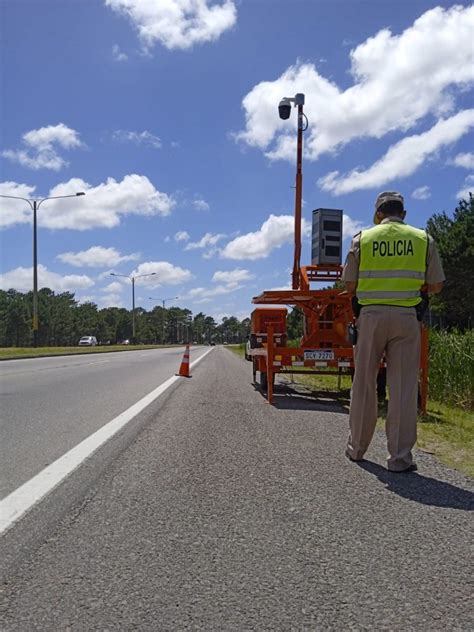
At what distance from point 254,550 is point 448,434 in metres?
4.61

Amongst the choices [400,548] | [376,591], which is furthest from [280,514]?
[376,591]

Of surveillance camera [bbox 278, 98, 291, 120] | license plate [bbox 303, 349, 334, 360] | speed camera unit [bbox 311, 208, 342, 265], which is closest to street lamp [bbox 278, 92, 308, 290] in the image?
surveillance camera [bbox 278, 98, 291, 120]

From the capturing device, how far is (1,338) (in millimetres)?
104125

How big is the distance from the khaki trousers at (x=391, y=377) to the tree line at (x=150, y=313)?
7030 mm

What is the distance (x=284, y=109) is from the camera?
13.0 meters

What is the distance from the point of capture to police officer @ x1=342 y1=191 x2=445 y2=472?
5223mm

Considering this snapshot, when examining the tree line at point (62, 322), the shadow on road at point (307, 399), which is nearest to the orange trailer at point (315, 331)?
the shadow on road at point (307, 399)

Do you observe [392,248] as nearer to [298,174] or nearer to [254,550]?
[254,550]

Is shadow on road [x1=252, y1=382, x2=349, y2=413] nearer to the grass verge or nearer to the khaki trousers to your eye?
the grass verge

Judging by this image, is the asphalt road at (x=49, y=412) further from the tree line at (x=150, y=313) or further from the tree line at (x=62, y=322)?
the tree line at (x=62, y=322)

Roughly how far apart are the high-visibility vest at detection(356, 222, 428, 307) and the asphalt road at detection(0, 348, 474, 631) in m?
1.57

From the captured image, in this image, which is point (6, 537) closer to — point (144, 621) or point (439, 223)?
point (144, 621)

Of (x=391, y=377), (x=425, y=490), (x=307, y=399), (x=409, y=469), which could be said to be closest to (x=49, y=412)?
(x=307, y=399)

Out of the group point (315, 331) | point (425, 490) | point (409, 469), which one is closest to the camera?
point (425, 490)
